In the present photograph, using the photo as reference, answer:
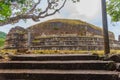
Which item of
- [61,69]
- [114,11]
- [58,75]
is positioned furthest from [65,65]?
[114,11]

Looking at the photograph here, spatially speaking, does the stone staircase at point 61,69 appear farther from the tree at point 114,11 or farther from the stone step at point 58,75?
the tree at point 114,11

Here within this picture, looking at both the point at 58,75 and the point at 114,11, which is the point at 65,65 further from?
the point at 114,11

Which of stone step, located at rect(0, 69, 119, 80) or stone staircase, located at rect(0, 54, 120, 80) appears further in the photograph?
stone staircase, located at rect(0, 54, 120, 80)

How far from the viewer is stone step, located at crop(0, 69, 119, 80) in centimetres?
473

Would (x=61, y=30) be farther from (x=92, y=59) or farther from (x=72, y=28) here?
(x=92, y=59)

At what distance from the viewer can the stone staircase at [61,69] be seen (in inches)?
191

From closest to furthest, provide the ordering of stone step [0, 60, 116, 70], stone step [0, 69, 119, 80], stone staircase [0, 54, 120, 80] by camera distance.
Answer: stone step [0, 69, 119, 80], stone staircase [0, 54, 120, 80], stone step [0, 60, 116, 70]

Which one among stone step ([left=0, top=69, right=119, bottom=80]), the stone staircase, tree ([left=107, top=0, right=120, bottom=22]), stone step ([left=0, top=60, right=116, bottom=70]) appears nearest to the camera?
stone step ([left=0, top=69, right=119, bottom=80])

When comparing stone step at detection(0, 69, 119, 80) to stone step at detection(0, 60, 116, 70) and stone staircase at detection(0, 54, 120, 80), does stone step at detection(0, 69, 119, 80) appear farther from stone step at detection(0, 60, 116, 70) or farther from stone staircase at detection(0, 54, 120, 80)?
stone step at detection(0, 60, 116, 70)

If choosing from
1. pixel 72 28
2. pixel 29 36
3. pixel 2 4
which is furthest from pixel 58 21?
pixel 2 4

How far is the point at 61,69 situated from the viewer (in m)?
5.43

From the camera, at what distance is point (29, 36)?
114 feet

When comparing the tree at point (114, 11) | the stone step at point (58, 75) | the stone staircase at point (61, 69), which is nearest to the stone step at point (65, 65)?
the stone staircase at point (61, 69)

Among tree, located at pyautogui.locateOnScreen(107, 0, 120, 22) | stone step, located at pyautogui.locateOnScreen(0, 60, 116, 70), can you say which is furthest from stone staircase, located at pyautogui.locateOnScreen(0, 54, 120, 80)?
tree, located at pyautogui.locateOnScreen(107, 0, 120, 22)
